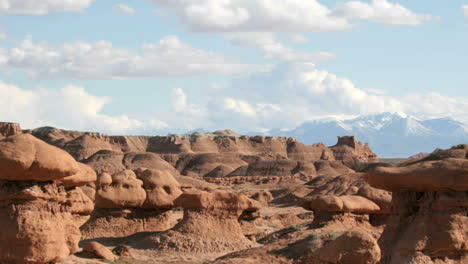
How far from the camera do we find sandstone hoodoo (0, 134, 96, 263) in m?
13.1

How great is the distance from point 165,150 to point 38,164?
110 meters

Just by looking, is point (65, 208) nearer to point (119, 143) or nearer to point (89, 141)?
point (89, 141)

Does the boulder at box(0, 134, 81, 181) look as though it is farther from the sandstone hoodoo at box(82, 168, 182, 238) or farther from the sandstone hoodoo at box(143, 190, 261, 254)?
the sandstone hoodoo at box(82, 168, 182, 238)

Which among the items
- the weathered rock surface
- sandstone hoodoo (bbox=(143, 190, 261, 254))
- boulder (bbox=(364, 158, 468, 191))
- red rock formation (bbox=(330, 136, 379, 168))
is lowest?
the weathered rock surface

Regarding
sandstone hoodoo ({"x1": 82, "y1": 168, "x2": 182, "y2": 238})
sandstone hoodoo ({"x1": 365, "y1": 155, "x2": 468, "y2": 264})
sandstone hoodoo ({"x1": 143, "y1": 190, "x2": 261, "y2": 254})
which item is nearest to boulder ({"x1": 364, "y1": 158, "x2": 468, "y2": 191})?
sandstone hoodoo ({"x1": 365, "y1": 155, "x2": 468, "y2": 264})

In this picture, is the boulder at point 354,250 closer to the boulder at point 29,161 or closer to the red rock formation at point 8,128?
the boulder at point 29,161

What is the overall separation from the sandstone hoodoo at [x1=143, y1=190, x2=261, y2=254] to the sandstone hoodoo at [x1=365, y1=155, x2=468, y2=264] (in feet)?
33.2

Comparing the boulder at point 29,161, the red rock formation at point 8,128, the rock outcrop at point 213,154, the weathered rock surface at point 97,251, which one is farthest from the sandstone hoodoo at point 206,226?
the red rock formation at point 8,128

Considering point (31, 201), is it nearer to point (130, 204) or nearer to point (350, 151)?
point (130, 204)

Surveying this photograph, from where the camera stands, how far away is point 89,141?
4456 inches

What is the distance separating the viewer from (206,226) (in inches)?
998

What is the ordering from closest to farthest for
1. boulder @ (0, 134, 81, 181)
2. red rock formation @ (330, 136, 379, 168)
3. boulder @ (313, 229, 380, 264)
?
boulder @ (0, 134, 81, 181) < boulder @ (313, 229, 380, 264) < red rock formation @ (330, 136, 379, 168)

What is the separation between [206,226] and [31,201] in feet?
40.2

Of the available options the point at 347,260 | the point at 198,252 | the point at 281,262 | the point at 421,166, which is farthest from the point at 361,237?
the point at 198,252
